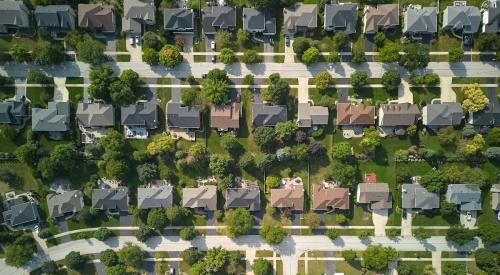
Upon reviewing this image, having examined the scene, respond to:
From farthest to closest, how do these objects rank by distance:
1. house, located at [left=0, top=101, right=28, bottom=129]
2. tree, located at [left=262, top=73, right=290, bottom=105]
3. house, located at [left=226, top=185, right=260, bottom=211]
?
house, located at [left=226, top=185, right=260, bottom=211] < house, located at [left=0, top=101, right=28, bottom=129] < tree, located at [left=262, top=73, right=290, bottom=105]

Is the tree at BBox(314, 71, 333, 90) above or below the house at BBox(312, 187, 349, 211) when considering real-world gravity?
above

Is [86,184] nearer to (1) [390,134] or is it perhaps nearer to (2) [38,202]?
(2) [38,202]

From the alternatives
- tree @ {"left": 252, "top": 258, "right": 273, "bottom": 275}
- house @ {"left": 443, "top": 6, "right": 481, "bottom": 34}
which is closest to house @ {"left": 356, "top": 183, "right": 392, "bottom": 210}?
tree @ {"left": 252, "top": 258, "right": 273, "bottom": 275}

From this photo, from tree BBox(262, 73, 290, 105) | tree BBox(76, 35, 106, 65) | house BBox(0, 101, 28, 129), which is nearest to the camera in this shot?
tree BBox(76, 35, 106, 65)

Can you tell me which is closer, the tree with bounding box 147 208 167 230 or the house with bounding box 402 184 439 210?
the tree with bounding box 147 208 167 230

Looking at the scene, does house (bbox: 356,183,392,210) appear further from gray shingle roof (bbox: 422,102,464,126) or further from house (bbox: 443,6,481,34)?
house (bbox: 443,6,481,34)

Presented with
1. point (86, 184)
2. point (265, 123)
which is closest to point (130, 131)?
point (86, 184)

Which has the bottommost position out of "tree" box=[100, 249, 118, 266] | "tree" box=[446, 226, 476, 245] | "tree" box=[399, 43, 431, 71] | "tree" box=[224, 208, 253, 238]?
"tree" box=[100, 249, 118, 266]

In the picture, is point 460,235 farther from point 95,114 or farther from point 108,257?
point 95,114

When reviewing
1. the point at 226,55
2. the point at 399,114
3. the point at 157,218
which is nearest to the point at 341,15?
the point at 399,114
